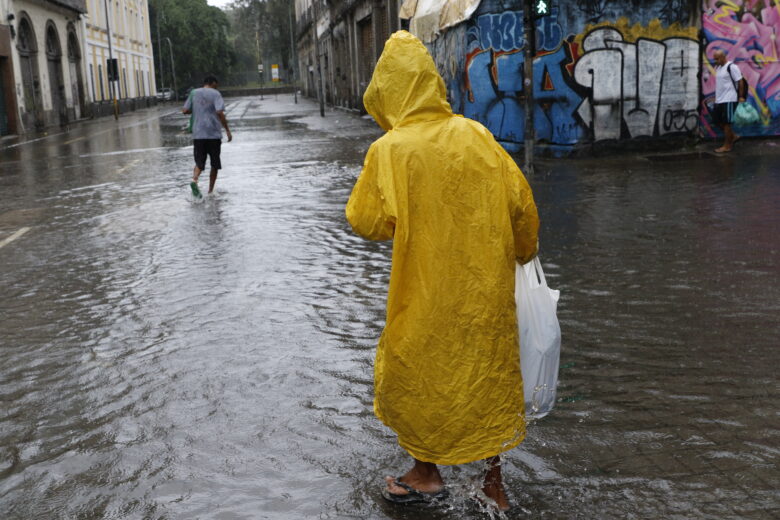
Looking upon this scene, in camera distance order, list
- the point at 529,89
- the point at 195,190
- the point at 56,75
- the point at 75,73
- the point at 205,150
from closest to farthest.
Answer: the point at 195,190, the point at 205,150, the point at 529,89, the point at 56,75, the point at 75,73

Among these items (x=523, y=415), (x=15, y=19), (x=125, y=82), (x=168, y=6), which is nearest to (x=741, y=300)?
(x=523, y=415)

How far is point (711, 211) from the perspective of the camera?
8602 millimetres

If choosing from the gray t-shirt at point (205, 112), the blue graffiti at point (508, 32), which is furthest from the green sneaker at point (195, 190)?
the blue graffiti at point (508, 32)

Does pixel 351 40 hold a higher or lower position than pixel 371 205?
higher

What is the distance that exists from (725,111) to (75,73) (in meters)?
35.1

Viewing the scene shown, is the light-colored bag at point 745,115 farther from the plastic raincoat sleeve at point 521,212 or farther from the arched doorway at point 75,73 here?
the arched doorway at point 75,73

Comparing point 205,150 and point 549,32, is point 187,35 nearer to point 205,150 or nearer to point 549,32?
point 549,32

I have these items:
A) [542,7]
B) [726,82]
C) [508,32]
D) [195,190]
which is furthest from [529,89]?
[195,190]

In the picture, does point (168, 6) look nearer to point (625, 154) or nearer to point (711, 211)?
point (625, 154)

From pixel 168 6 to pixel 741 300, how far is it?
7880cm

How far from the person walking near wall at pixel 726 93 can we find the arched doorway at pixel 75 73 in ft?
110

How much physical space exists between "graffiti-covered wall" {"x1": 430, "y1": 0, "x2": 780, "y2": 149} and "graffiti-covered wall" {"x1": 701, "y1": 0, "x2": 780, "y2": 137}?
0.06ft

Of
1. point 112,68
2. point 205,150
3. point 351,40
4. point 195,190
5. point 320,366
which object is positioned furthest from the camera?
point 112,68

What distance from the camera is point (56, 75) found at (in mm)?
37719
